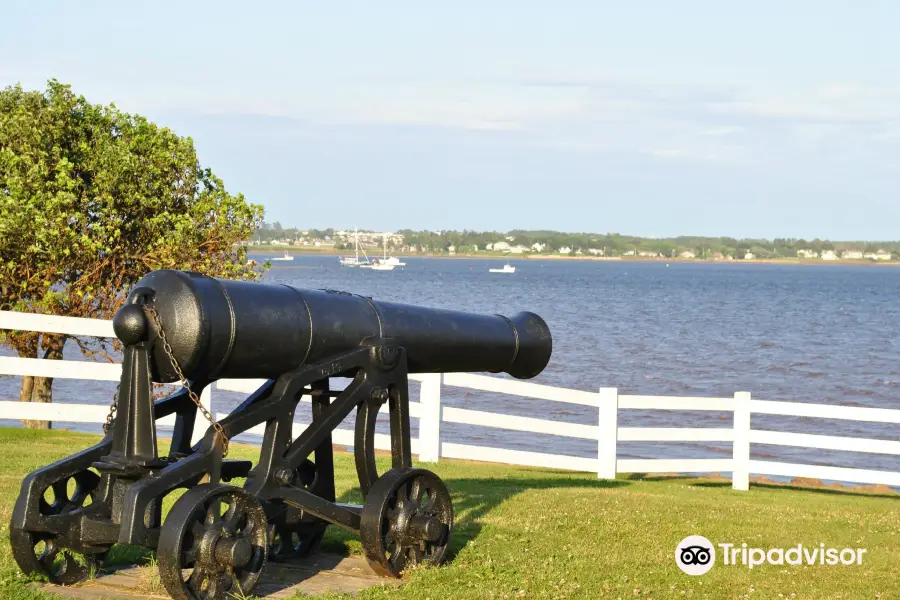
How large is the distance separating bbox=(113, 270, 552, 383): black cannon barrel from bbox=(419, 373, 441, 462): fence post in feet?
16.2

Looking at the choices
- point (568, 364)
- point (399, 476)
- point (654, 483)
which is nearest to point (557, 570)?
point (399, 476)

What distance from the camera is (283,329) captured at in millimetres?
7258

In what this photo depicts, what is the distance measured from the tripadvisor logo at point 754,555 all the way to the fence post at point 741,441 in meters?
5.07

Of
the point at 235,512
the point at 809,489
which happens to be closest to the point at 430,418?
the point at 809,489

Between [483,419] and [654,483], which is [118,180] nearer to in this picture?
[483,419]

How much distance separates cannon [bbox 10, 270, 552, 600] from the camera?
6688 millimetres

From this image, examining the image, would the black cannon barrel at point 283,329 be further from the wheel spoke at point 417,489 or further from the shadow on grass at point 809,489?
the shadow on grass at point 809,489

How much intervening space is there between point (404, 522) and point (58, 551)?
2056 millimetres

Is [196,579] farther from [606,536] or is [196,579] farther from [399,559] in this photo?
[606,536]

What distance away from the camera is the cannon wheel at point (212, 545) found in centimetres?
641

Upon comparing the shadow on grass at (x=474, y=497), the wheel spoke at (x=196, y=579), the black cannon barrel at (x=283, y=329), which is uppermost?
the black cannon barrel at (x=283, y=329)

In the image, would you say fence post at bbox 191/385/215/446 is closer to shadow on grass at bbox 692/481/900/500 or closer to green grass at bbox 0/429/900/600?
green grass at bbox 0/429/900/600

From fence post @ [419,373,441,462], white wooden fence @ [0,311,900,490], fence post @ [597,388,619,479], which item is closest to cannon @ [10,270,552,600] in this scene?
fence post @ [419,373,441,462]

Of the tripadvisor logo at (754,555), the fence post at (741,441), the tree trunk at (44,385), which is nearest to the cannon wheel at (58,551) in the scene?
the tripadvisor logo at (754,555)
